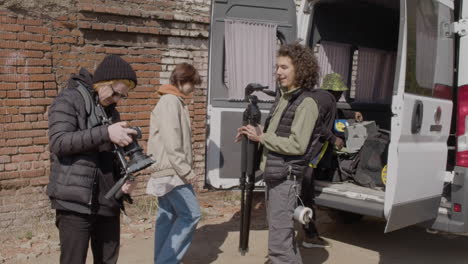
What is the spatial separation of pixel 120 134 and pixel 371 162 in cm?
302

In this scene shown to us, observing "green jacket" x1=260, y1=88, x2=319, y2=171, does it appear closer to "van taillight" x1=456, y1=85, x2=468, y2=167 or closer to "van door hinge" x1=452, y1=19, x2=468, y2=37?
"van taillight" x1=456, y1=85, x2=468, y2=167

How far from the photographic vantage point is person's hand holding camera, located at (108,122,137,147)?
8.05 feet

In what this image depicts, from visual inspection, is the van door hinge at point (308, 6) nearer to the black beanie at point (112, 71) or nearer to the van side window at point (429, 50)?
the van side window at point (429, 50)

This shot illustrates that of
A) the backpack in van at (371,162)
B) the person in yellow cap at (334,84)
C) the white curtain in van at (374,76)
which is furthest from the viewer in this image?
the white curtain in van at (374,76)

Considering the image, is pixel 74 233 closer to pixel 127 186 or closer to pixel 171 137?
pixel 127 186

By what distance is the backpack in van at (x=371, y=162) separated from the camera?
4688 millimetres

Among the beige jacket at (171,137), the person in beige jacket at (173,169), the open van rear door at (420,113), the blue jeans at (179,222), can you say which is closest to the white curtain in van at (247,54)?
the person in beige jacket at (173,169)

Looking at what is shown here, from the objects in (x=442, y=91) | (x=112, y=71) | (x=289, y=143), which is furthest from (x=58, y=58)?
(x=442, y=91)

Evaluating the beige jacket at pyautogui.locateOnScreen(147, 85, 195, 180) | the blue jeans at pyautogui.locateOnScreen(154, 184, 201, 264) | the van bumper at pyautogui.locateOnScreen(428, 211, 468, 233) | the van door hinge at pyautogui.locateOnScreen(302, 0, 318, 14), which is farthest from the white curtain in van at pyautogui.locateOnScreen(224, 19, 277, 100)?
the van bumper at pyautogui.locateOnScreen(428, 211, 468, 233)

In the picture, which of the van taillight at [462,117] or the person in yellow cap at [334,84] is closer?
the van taillight at [462,117]

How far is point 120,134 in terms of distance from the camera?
245 cm

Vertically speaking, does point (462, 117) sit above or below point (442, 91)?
below

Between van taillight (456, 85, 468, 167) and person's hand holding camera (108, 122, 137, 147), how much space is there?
8.78 ft

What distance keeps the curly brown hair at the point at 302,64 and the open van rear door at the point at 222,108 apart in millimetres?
1125
